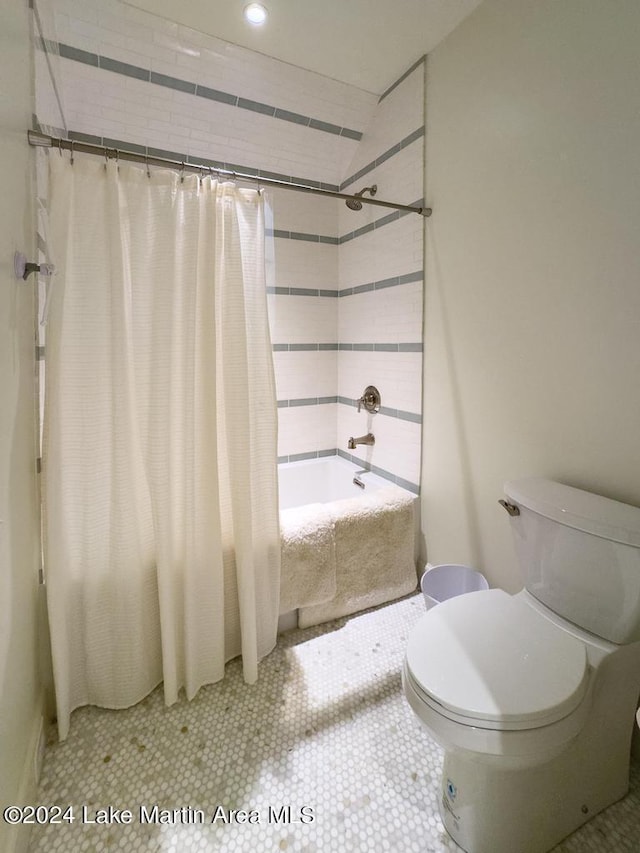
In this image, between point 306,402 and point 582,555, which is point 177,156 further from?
point 582,555

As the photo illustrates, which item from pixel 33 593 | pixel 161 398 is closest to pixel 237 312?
pixel 161 398

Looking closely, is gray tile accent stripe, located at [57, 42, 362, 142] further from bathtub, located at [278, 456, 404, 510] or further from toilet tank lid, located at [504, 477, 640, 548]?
toilet tank lid, located at [504, 477, 640, 548]

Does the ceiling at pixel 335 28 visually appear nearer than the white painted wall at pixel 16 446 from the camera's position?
No

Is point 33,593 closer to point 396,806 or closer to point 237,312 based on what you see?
point 237,312

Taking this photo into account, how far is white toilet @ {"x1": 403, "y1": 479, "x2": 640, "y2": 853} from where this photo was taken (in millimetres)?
908

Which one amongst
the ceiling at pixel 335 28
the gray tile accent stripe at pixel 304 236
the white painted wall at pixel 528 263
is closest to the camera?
the white painted wall at pixel 528 263

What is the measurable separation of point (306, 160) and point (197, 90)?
0.70 m

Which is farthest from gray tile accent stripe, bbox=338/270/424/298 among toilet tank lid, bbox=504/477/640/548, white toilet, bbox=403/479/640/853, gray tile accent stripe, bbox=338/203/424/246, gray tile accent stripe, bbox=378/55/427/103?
white toilet, bbox=403/479/640/853

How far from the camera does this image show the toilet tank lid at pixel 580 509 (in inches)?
41.1

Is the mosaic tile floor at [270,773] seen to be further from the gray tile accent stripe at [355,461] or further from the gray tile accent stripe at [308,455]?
the gray tile accent stripe at [308,455]

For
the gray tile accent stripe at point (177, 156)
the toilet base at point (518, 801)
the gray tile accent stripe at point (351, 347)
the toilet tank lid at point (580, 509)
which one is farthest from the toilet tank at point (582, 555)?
the gray tile accent stripe at point (177, 156)

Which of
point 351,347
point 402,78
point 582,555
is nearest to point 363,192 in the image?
point 402,78

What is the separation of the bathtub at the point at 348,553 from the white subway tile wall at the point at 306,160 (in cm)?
27

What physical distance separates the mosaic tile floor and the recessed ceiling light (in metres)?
2.73
